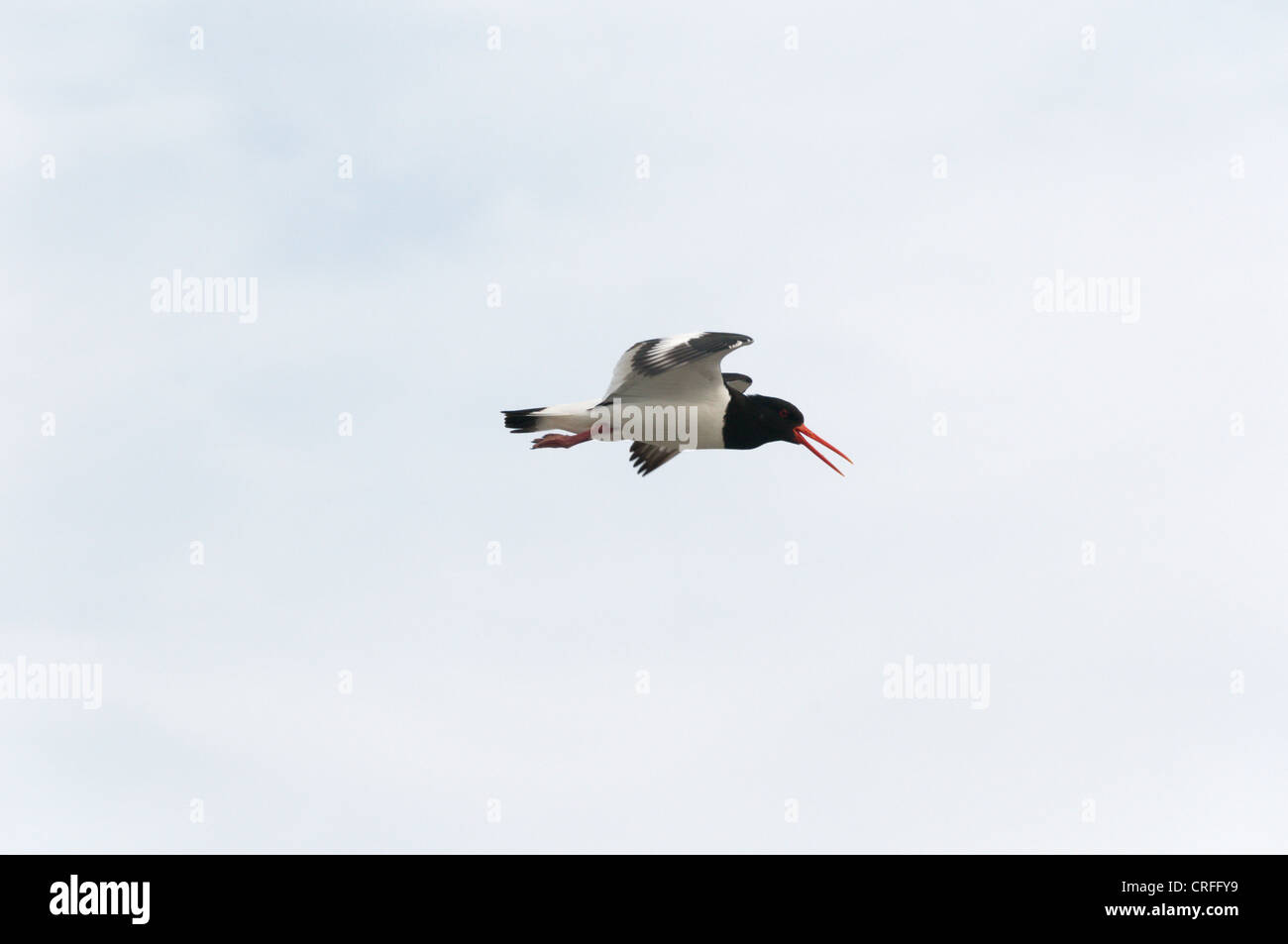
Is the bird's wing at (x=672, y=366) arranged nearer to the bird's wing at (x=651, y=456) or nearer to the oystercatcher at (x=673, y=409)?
the oystercatcher at (x=673, y=409)

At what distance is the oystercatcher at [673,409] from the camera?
19.2 m

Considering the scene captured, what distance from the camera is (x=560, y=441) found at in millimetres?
Result: 20250

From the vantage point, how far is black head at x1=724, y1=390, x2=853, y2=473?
67.6 feet

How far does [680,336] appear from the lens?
19375 mm

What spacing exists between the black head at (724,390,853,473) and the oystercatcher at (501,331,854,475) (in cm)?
1

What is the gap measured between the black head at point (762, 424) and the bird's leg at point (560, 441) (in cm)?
190

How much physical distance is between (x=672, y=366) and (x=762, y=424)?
230 cm

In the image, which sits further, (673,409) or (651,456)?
(651,456)

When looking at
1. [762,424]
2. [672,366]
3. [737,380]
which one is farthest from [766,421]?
[672,366]

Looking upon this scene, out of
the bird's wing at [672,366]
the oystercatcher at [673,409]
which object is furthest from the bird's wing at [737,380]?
the bird's wing at [672,366]

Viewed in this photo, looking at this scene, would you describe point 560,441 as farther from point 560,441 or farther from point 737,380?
point 737,380

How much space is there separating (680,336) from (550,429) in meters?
2.22

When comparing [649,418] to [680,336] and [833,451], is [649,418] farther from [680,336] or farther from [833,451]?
[833,451]
